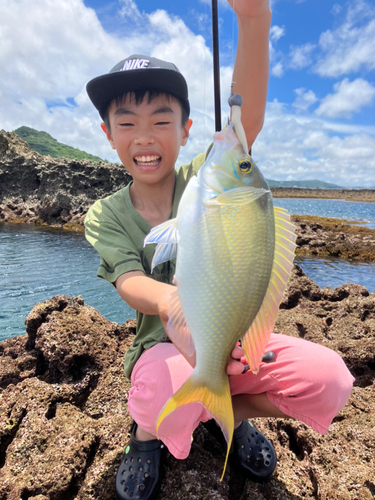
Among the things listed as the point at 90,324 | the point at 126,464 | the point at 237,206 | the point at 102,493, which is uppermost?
the point at 237,206

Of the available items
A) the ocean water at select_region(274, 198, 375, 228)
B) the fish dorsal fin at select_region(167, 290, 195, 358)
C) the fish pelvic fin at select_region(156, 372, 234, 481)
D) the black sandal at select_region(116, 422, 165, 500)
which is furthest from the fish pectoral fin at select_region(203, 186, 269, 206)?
the ocean water at select_region(274, 198, 375, 228)

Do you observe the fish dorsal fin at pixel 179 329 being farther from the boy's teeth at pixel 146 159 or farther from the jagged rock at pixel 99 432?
the boy's teeth at pixel 146 159

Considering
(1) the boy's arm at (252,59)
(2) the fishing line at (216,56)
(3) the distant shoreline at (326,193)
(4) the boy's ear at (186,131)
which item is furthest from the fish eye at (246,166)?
(3) the distant shoreline at (326,193)

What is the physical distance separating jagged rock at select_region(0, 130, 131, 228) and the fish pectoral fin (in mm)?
18100

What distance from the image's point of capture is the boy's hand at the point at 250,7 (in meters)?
1.82

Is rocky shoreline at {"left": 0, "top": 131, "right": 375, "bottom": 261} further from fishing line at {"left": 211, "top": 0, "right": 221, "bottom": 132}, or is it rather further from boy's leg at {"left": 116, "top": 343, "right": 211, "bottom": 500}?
boy's leg at {"left": 116, "top": 343, "right": 211, "bottom": 500}

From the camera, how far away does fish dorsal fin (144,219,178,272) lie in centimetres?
131

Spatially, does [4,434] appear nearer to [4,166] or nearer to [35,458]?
[35,458]

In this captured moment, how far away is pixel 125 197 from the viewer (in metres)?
2.35

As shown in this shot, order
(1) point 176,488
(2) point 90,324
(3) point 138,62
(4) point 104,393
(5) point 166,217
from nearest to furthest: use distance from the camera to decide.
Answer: (1) point 176,488 → (3) point 138,62 → (5) point 166,217 → (4) point 104,393 → (2) point 90,324

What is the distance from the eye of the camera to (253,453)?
187cm

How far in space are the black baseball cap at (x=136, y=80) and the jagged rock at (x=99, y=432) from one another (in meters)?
1.84

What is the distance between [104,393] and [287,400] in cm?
140

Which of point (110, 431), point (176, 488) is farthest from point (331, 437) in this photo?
point (110, 431)
